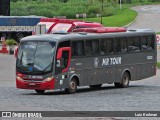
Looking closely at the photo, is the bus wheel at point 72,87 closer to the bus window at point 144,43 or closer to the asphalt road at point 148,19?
the bus window at point 144,43

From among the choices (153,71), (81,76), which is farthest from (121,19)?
(81,76)

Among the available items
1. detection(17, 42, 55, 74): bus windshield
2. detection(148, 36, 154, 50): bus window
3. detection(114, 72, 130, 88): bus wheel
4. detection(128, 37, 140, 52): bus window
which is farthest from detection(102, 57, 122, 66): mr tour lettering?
detection(17, 42, 55, 74): bus windshield

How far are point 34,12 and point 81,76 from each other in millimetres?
62280

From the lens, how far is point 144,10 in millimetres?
106812

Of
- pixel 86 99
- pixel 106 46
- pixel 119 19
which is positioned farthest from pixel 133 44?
pixel 119 19

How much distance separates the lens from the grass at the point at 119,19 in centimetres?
8400

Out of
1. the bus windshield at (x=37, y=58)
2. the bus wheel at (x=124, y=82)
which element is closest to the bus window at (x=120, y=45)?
the bus wheel at (x=124, y=82)

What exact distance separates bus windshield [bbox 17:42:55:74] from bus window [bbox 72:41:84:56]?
5.11ft

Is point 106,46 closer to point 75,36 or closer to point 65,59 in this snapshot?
point 75,36

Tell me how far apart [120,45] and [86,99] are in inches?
321

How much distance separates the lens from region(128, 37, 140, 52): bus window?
37531 mm

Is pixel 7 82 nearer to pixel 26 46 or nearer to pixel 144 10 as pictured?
pixel 26 46

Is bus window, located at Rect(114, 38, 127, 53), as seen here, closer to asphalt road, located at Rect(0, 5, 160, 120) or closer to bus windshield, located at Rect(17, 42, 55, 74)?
asphalt road, located at Rect(0, 5, 160, 120)

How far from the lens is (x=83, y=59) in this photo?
33938mm
